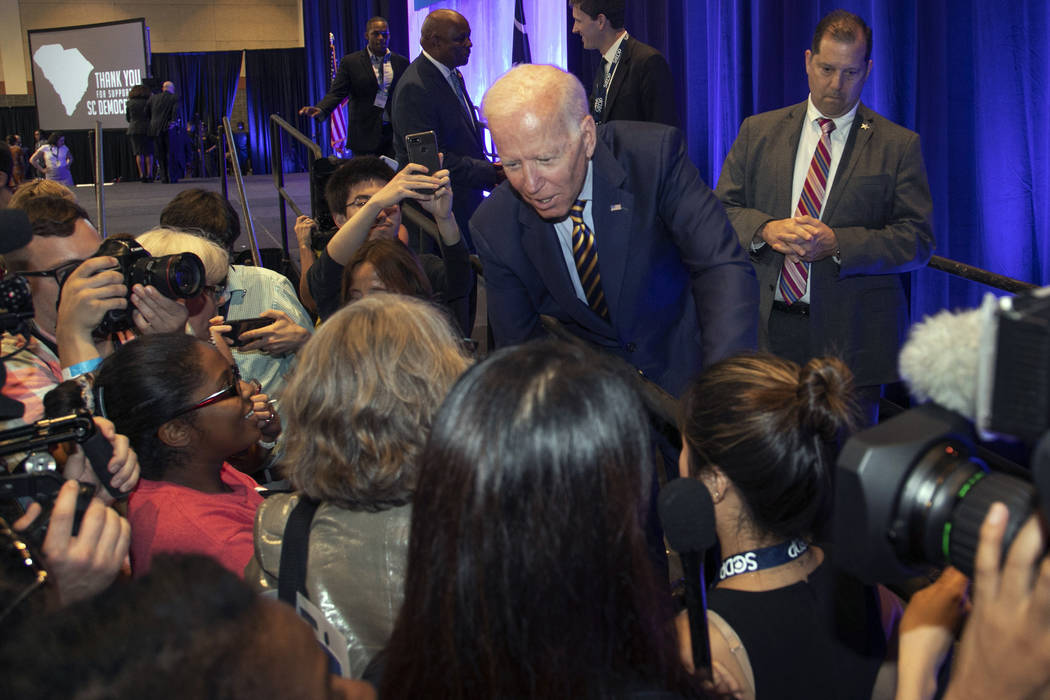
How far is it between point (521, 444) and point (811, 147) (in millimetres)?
2366

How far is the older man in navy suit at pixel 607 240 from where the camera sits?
6.39ft

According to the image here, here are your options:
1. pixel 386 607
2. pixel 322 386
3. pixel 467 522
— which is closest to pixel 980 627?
pixel 467 522

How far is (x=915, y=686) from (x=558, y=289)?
1319mm

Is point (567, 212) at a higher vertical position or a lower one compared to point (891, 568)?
higher

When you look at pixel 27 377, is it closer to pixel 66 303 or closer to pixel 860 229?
pixel 66 303

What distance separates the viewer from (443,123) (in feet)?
14.3

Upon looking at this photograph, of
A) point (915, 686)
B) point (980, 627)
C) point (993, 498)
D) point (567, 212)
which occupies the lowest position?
point (915, 686)

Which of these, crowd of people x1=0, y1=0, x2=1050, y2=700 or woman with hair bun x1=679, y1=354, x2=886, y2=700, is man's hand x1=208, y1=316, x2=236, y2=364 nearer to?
crowd of people x1=0, y1=0, x2=1050, y2=700

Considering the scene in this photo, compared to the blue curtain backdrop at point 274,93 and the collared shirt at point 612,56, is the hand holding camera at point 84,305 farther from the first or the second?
the blue curtain backdrop at point 274,93

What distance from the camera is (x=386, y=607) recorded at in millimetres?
1256

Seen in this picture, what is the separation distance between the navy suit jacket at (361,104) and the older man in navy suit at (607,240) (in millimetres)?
4612

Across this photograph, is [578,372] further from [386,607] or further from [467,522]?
[386,607]

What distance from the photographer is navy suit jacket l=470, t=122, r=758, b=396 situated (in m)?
2.01

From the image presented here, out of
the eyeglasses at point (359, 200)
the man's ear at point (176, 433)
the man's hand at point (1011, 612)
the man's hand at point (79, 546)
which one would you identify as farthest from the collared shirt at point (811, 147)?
the man's hand at point (79, 546)
